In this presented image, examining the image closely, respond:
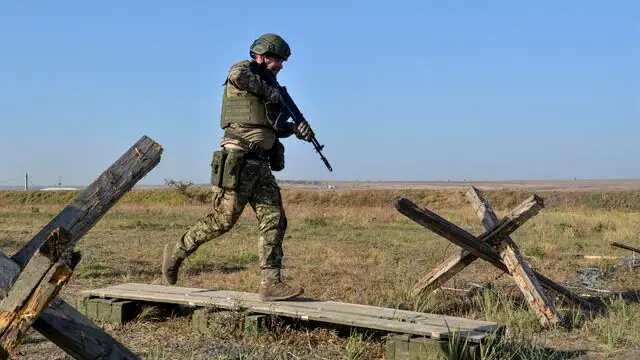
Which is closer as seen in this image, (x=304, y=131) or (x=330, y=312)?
(x=330, y=312)

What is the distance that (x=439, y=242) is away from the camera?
15.2 meters

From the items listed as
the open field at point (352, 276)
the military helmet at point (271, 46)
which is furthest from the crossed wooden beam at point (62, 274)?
the military helmet at point (271, 46)

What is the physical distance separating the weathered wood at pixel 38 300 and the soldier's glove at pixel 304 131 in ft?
→ 11.5

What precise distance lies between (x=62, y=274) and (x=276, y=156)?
3461mm

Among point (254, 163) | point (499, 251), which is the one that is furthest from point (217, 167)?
point (499, 251)

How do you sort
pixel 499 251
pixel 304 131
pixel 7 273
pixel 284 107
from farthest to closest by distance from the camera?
pixel 499 251 < pixel 304 131 < pixel 284 107 < pixel 7 273

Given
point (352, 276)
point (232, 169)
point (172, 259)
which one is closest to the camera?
point (232, 169)

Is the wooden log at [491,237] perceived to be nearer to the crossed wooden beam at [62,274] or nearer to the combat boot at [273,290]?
the combat boot at [273,290]

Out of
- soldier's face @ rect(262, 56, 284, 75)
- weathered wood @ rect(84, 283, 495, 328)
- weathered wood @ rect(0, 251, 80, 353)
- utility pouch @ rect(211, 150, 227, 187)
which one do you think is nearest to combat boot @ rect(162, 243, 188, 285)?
weathered wood @ rect(84, 283, 495, 328)

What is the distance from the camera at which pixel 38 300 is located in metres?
2.90

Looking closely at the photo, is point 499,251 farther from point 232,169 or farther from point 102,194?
point 102,194

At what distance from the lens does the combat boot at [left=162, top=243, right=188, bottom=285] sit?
20.9ft

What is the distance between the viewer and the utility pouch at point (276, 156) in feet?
20.5

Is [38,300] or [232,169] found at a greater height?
[232,169]
